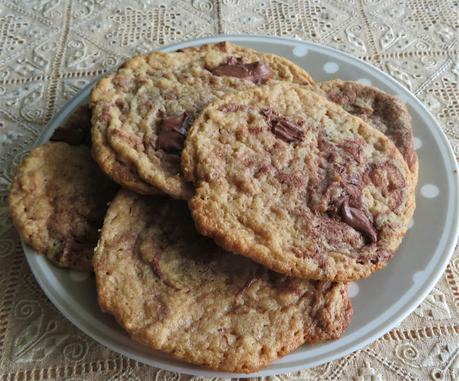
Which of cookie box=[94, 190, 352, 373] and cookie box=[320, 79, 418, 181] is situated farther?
cookie box=[320, 79, 418, 181]

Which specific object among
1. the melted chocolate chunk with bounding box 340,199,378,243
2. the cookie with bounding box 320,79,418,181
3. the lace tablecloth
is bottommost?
the lace tablecloth

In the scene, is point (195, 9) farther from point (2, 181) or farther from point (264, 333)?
point (264, 333)

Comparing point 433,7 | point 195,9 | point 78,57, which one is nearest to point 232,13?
point 195,9

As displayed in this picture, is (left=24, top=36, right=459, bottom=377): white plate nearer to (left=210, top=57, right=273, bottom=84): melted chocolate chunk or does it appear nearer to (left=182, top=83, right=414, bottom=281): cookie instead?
(left=182, top=83, right=414, bottom=281): cookie

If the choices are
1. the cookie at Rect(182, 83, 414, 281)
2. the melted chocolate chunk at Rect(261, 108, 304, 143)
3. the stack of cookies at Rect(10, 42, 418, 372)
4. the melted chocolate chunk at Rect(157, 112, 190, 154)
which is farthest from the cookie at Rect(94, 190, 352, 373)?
the melted chocolate chunk at Rect(261, 108, 304, 143)

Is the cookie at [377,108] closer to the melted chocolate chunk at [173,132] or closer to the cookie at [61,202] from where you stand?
the melted chocolate chunk at [173,132]

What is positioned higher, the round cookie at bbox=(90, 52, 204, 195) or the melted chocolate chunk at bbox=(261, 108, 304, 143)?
the melted chocolate chunk at bbox=(261, 108, 304, 143)
